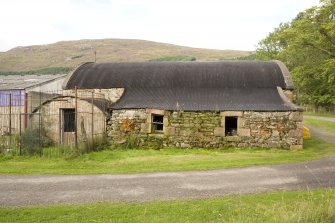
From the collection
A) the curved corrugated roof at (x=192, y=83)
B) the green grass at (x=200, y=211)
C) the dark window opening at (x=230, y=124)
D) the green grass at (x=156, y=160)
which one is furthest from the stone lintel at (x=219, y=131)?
the green grass at (x=200, y=211)

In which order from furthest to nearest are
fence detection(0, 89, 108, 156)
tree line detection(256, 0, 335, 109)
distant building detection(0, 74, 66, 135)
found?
tree line detection(256, 0, 335, 109)
distant building detection(0, 74, 66, 135)
fence detection(0, 89, 108, 156)

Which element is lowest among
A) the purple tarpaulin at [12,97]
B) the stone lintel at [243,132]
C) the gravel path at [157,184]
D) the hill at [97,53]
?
the gravel path at [157,184]

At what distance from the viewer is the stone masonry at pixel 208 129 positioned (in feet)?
Answer: 53.7

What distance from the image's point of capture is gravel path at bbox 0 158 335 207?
866 centimetres

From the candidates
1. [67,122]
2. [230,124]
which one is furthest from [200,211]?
[67,122]

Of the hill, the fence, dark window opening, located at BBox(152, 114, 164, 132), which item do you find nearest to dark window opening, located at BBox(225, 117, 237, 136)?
dark window opening, located at BBox(152, 114, 164, 132)

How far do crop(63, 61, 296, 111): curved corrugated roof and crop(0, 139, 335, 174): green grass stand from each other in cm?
225

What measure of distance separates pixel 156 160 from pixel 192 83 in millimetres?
6730

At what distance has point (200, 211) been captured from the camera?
7.32 meters

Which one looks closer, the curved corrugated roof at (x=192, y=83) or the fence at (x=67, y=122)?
the fence at (x=67, y=122)

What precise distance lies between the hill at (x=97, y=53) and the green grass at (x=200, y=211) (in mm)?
77604

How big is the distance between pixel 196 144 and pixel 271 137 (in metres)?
3.28

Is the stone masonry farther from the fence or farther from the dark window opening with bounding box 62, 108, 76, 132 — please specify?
the dark window opening with bounding box 62, 108, 76, 132

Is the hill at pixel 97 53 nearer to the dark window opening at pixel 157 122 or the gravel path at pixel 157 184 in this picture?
the dark window opening at pixel 157 122
